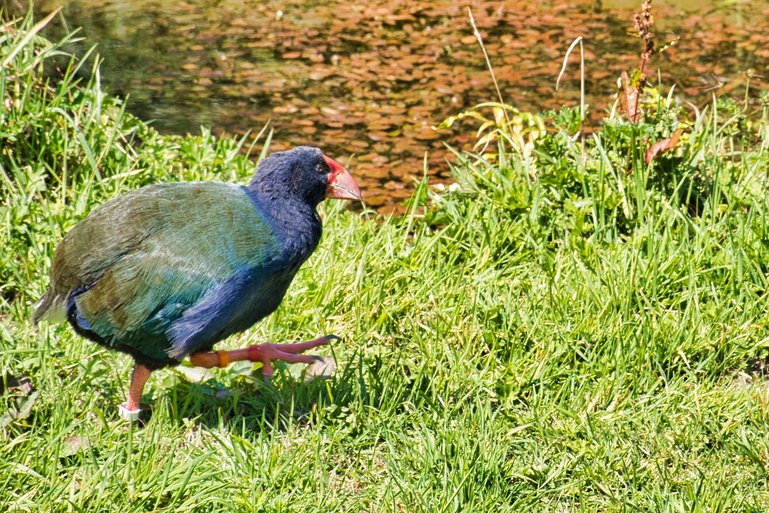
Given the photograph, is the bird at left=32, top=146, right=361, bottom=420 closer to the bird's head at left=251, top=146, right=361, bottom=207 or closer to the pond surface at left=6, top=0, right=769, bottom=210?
→ the bird's head at left=251, top=146, right=361, bottom=207

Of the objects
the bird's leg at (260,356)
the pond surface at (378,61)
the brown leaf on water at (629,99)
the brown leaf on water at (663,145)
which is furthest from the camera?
the pond surface at (378,61)

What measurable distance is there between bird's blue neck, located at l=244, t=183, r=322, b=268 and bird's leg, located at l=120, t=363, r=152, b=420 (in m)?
0.57

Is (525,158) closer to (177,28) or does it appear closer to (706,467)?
(706,467)

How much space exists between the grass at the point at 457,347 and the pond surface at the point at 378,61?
104 centimetres

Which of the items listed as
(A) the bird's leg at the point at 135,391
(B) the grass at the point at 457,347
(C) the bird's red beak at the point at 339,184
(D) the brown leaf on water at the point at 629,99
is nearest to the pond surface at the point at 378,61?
(D) the brown leaf on water at the point at 629,99

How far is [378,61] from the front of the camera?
6594mm

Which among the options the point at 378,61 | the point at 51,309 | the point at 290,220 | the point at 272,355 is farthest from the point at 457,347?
the point at 378,61

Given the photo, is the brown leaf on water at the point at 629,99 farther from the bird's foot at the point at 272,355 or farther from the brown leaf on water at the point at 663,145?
the bird's foot at the point at 272,355

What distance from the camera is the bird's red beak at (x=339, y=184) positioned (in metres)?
3.17

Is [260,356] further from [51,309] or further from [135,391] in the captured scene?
[51,309]

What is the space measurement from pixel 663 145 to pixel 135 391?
219 cm

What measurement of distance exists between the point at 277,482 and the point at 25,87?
7.76ft

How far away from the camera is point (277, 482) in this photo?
2.83m

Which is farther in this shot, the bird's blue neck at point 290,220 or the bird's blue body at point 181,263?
the bird's blue neck at point 290,220
